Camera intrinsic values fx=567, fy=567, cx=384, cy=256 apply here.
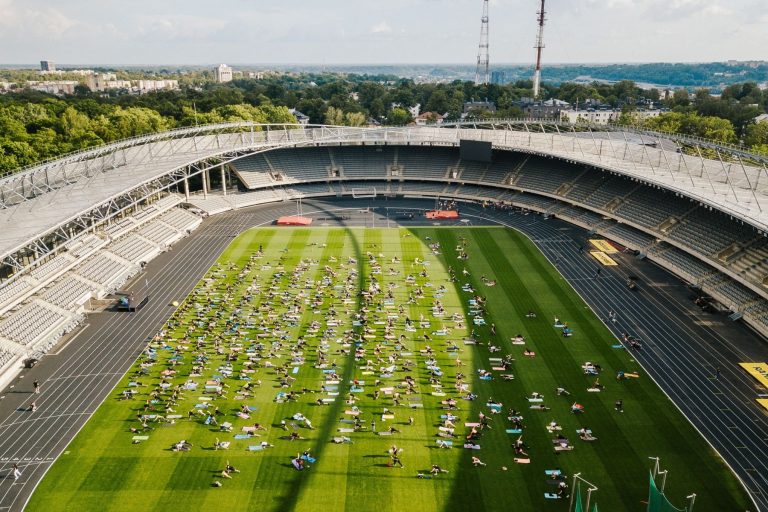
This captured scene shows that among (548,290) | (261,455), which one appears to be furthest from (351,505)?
(548,290)

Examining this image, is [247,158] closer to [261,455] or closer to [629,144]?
[629,144]

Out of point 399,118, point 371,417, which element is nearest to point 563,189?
point 371,417

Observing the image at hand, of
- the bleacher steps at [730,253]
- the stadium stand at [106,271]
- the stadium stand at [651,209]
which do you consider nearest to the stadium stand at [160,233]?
the stadium stand at [106,271]

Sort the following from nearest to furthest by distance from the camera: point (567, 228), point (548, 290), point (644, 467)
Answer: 1. point (644, 467)
2. point (548, 290)
3. point (567, 228)

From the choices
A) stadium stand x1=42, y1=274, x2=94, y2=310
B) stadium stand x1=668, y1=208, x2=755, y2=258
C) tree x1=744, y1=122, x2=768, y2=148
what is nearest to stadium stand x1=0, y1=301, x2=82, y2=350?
stadium stand x1=42, y1=274, x2=94, y2=310

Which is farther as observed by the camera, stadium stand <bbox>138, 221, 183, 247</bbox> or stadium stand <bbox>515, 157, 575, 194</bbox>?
stadium stand <bbox>515, 157, 575, 194</bbox>

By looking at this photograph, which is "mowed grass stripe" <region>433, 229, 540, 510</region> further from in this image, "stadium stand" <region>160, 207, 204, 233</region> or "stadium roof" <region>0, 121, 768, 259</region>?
"stadium stand" <region>160, 207, 204, 233</region>

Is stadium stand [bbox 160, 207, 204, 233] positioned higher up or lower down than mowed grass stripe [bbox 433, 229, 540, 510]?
higher up
